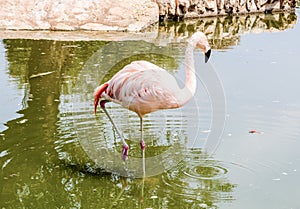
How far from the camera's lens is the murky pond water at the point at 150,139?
395 centimetres

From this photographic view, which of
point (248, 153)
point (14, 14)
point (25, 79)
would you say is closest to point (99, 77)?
point (25, 79)

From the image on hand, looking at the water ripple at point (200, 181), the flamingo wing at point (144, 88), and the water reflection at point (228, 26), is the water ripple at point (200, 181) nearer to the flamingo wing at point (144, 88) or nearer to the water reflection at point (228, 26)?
the flamingo wing at point (144, 88)

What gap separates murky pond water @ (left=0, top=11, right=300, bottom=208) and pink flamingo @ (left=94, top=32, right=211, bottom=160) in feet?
1.47

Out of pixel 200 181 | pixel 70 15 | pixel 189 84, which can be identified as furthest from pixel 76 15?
pixel 200 181

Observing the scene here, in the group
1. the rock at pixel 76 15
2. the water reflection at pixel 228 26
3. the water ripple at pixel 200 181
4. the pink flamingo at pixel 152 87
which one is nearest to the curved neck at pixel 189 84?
the pink flamingo at pixel 152 87

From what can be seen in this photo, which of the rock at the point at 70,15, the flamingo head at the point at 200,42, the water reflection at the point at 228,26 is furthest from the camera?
the water reflection at the point at 228,26

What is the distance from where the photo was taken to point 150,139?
5.04m

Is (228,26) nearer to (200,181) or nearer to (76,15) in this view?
(76,15)

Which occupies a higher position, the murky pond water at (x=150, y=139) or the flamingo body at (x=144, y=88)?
the flamingo body at (x=144, y=88)

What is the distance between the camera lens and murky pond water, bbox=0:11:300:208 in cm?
395

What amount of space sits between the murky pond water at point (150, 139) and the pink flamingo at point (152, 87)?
449mm

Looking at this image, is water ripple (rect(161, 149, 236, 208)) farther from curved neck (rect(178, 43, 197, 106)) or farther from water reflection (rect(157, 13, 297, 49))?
water reflection (rect(157, 13, 297, 49))

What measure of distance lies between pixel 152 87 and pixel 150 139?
1206 mm

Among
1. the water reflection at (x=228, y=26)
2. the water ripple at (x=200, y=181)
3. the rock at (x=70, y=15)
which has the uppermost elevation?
the rock at (x=70, y=15)
